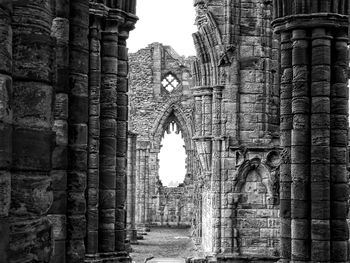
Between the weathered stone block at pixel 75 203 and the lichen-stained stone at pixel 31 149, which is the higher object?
the lichen-stained stone at pixel 31 149

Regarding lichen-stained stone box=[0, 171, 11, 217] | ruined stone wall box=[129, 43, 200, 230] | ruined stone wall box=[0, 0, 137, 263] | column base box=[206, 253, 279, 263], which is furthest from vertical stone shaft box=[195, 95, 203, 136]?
lichen-stained stone box=[0, 171, 11, 217]

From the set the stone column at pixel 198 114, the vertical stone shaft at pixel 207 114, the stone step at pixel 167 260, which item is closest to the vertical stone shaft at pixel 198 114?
the stone column at pixel 198 114

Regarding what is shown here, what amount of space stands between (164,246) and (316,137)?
56.8ft

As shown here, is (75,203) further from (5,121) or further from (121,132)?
(121,132)

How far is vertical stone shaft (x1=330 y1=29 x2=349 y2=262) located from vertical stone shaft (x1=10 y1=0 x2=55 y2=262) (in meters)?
8.03

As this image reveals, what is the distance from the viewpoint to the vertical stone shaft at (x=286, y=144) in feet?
38.9

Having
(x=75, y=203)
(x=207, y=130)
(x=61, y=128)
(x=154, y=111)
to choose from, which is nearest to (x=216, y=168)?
(x=207, y=130)

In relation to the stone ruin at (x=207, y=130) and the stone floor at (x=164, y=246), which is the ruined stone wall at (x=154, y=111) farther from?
the stone ruin at (x=207, y=130)

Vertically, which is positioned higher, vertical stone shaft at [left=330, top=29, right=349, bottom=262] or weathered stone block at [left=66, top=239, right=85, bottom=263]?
vertical stone shaft at [left=330, top=29, right=349, bottom=262]

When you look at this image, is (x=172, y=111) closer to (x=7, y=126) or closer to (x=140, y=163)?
(x=140, y=163)

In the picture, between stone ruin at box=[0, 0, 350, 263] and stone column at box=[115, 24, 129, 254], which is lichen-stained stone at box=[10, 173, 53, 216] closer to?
stone ruin at box=[0, 0, 350, 263]

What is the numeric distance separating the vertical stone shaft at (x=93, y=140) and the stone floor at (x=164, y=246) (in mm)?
10204

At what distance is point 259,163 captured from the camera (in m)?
18.8

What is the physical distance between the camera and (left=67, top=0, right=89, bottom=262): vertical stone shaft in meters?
6.54
